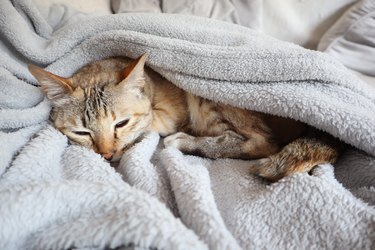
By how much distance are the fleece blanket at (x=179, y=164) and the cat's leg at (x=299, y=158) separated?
3cm

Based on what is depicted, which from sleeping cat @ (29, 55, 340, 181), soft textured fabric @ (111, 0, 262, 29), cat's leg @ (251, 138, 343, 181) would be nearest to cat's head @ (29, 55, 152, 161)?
sleeping cat @ (29, 55, 340, 181)

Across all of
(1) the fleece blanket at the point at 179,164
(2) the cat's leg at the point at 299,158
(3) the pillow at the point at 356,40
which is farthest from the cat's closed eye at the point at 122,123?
(3) the pillow at the point at 356,40

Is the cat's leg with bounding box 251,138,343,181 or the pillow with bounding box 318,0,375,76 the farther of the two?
the pillow with bounding box 318,0,375,76

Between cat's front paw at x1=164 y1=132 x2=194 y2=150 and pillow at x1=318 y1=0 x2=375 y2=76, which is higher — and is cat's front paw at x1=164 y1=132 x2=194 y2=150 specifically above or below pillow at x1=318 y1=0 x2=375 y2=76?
below

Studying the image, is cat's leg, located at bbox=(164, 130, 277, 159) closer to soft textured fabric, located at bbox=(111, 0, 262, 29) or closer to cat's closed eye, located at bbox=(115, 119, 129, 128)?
cat's closed eye, located at bbox=(115, 119, 129, 128)

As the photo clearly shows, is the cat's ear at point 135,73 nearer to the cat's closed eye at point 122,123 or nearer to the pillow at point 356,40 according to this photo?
the cat's closed eye at point 122,123

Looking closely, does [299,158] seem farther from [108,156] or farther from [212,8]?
[212,8]

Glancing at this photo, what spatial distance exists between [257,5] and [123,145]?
3.21 ft

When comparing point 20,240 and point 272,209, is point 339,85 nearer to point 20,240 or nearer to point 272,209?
point 272,209

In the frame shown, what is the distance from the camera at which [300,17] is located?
1673 mm

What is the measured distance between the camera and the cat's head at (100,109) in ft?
3.63

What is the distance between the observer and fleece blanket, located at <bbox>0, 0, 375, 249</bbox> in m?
0.69

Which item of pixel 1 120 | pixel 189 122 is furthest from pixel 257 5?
pixel 1 120

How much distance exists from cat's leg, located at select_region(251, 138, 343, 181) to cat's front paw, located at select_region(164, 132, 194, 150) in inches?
11.7
